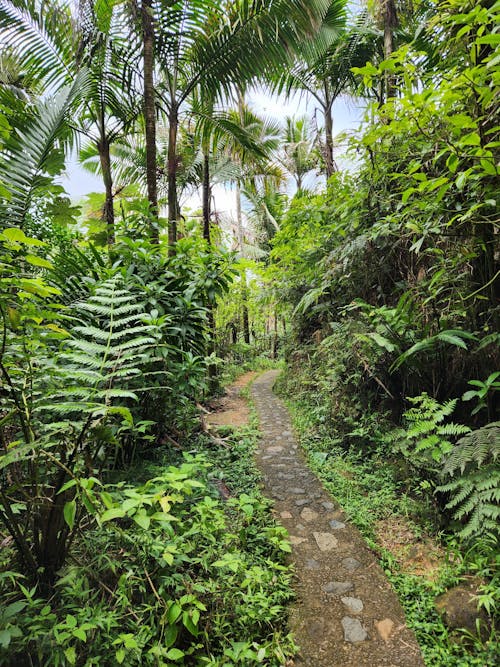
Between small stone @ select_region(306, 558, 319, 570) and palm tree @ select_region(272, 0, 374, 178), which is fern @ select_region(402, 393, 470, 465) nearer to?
small stone @ select_region(306, 558, 319, 570)

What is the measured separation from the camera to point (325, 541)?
2.50 meters

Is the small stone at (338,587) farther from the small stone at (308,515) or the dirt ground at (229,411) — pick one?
the dirt ground at (229,411)

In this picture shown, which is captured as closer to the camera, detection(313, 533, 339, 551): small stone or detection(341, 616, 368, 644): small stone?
detection(341, 616, 368, 644): small stone

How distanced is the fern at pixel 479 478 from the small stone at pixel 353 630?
0.79 m

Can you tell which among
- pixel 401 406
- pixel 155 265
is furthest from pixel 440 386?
pixel 155 265

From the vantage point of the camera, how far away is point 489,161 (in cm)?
178

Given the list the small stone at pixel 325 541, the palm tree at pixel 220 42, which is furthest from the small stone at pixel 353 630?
the palm tree at pixel 220 42

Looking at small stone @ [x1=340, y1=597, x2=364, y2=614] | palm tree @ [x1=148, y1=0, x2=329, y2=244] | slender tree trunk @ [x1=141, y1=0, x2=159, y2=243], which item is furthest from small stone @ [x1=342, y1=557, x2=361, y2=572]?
palm tree @ [x1=148, y1=0, x2=329, y2=244]

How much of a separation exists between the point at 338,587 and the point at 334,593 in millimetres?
57

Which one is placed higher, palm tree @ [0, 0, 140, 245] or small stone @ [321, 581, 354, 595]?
palm tree @ [0, 0, 140, 245]

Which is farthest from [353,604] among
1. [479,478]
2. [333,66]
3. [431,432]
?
[333,66]

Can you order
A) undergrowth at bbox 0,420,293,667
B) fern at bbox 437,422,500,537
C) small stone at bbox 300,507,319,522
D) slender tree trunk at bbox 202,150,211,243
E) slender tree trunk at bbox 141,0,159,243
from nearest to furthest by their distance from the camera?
1. undergrowth at bbox 0,420,293,667
2. fern at bbox 437,422,500,537
3. small stone at bbox 300,507,319,522
4. slender tree trunk at bbox 141,0,159,243
5. slender tree trunk at bbox 202,150,211,243

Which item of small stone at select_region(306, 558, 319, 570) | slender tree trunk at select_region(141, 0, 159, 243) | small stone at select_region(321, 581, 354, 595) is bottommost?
small stone at select_region(321, 581, 354, 595)

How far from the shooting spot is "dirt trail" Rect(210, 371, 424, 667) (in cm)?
169
